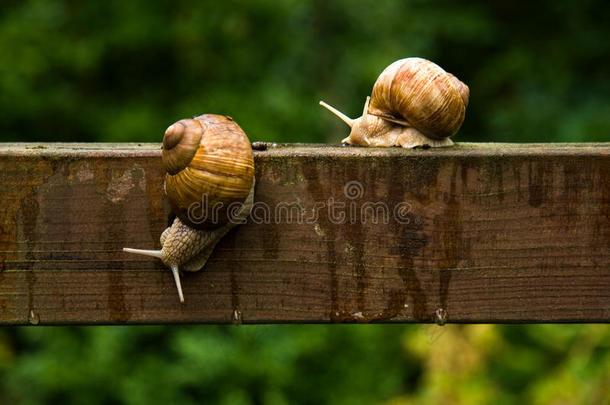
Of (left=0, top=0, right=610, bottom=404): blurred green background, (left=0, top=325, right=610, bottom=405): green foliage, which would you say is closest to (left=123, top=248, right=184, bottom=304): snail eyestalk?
(left=0, top=0, right=610, bottom=404): blurred green background

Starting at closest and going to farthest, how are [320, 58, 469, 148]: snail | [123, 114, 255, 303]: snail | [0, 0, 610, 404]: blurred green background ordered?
[123, 114, 255, 303]: snail < [320, 58, 469, 148]: snail < [0, 0, 610, 404]: blurred green background

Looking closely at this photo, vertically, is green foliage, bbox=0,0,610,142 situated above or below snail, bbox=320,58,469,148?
below

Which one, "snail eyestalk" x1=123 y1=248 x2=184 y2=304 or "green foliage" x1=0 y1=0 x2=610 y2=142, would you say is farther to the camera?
"green foliage" x1=0 y1=0 x2=610 y2=142

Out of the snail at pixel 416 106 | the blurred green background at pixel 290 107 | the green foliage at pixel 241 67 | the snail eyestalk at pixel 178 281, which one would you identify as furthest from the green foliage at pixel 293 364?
the snail eyestalk at pixel 178 281

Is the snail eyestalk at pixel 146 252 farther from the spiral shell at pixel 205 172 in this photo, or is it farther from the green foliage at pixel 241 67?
the green foliage at pixel 241 67

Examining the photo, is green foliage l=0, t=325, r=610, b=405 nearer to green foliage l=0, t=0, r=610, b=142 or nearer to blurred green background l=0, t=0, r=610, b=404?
blurred green background l=0, t=0, r=610, b=404

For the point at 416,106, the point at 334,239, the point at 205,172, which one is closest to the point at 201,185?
the point at 205,172

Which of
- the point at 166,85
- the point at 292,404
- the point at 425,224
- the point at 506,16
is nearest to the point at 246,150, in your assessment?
the point at 425,224
